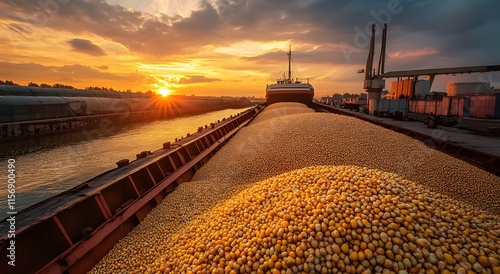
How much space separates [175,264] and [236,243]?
2.68 feet

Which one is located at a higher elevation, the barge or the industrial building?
the industrial building

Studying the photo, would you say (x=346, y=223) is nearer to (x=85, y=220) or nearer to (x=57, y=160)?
(x=85, y=220)

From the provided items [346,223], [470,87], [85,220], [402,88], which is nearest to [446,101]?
[402,88]

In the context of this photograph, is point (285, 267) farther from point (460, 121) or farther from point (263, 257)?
point (460, 121)

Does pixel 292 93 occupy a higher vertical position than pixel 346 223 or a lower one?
Result: higher

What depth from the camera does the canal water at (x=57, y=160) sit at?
9.58 metres

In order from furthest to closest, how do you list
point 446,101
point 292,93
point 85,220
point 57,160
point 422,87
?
point 422,87 → point 292,93 → point 446,101 → point 57,160 → point 85,220

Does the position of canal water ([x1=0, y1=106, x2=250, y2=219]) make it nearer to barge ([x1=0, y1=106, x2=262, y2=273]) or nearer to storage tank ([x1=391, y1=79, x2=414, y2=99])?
barge ([x1=0, y1=106, x2=262, y2=273])

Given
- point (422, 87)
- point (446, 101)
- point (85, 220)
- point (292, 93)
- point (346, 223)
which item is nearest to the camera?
point (346, 223)

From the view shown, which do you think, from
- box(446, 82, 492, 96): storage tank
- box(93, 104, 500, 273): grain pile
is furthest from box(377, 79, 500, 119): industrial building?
box(93, 104, 500, 273): grain pile

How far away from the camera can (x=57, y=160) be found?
46.2ft

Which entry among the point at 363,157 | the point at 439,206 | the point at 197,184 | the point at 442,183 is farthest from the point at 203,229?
the point at 442,183

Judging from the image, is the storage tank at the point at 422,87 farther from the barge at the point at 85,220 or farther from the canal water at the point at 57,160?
the barge at the point at 85,220

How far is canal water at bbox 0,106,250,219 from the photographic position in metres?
9.58
